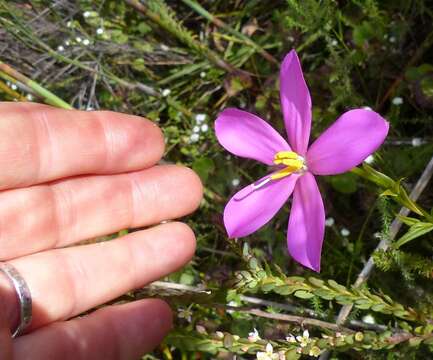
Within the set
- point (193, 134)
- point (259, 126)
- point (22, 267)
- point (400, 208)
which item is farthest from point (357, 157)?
point (193, 134)

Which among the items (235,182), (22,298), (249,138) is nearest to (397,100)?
(235,182)

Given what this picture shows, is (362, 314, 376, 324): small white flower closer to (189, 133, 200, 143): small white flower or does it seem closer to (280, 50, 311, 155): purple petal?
(280, 50, 311, 155): purple petal

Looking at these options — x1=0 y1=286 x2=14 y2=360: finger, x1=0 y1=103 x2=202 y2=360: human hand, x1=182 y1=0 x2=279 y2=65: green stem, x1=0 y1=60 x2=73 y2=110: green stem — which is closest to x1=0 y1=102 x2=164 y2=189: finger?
x1=0 y1=103 x2=202 y2=360: human hand

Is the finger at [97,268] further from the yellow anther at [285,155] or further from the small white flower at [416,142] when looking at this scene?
the small white flower at [416,142]

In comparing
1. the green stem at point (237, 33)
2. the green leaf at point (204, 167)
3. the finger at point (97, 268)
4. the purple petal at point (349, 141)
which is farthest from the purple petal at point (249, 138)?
the green stem at point (237, 33)

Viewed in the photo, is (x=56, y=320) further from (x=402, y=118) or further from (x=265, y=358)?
(x=402, y=118)

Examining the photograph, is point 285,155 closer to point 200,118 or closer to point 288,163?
point 288,163
